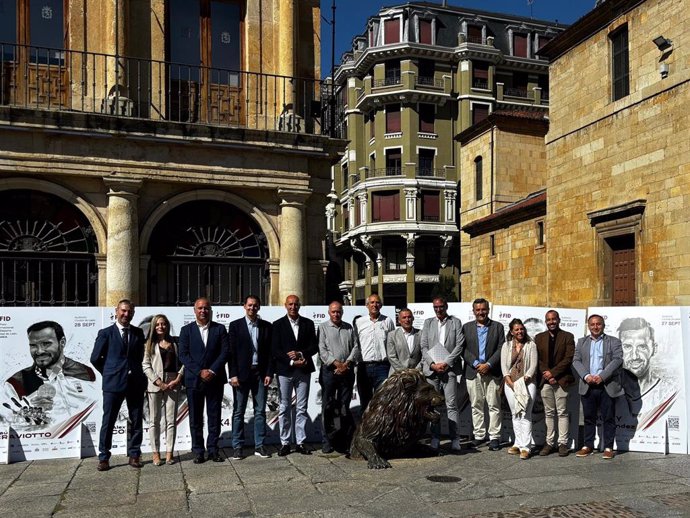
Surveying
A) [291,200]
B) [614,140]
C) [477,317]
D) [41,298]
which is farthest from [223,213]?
[614,140]

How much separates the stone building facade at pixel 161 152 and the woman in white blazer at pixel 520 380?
4473 mm

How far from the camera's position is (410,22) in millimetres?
47375

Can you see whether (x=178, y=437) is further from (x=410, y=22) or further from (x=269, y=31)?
(x=410, y=22)

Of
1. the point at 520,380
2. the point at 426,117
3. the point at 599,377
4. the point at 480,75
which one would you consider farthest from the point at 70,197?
the point at 480,75

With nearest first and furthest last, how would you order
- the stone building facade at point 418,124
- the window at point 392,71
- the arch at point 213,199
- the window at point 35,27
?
the window at point 35,27 → the arch at point 213,199 → the stone building facade at point 418,124 → the window at point 392,71

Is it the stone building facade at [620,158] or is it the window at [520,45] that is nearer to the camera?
→ the stone building facade at [620,158]

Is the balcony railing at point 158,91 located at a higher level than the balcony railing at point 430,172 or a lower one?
lower

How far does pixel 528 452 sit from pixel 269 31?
8434 millimetres

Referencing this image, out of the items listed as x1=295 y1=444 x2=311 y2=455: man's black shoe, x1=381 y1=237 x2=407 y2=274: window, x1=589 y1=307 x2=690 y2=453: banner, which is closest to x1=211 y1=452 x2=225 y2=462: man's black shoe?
x1=295 y1=444 x2=311 y2=455: man's black shoe

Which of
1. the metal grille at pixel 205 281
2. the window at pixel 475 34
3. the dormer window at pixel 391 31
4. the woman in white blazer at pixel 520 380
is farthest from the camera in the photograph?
the window at pixel 475 34

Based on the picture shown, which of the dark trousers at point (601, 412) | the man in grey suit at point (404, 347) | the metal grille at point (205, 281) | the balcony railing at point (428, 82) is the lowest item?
the dark trousers at point (601, 412)

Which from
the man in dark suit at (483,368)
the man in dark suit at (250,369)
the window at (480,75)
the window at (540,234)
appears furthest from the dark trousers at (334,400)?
the window at (480,75)

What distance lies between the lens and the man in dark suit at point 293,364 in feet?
26.6

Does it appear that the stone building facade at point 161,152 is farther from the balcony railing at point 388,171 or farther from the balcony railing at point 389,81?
the balcony railing at point 389,81
